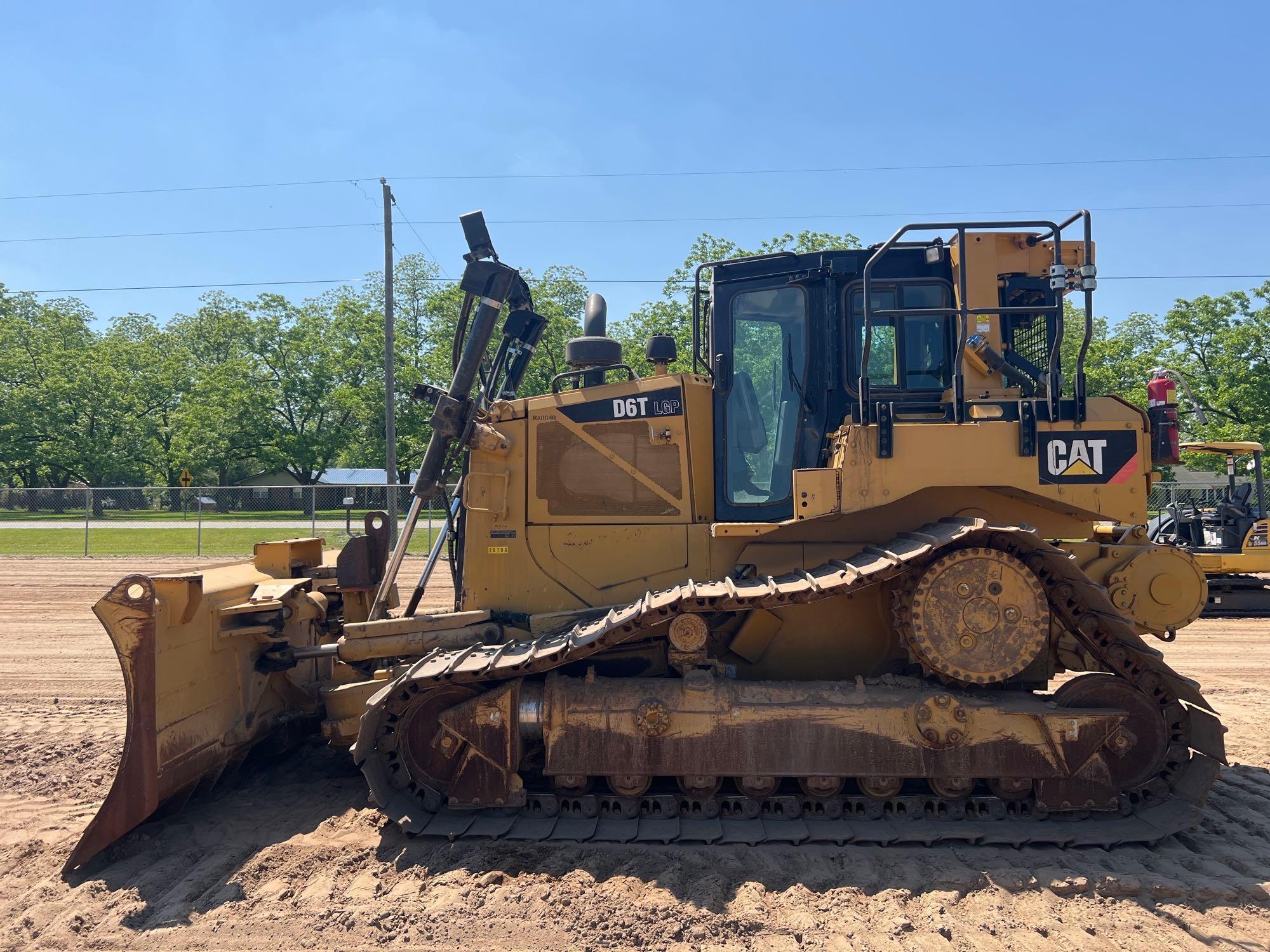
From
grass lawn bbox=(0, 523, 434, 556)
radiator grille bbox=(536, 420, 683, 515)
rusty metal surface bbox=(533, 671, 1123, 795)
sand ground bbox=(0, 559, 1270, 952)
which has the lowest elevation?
sand ground bbox=(0, 559, 1270, 952)

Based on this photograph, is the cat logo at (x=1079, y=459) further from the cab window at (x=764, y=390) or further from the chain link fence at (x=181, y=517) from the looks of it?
the chain link fence at (x=181, y=517)

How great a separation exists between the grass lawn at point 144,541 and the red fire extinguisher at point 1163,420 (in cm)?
1635

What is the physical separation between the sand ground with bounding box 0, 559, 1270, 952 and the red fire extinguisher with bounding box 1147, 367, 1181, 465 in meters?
2.10

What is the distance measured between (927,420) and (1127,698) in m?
1.85

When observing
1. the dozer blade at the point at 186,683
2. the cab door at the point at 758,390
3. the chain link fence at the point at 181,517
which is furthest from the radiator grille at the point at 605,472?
the chain link fence at the point at 181,517

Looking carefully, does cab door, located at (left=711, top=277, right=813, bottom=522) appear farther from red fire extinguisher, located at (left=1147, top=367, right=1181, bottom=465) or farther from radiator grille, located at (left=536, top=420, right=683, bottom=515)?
red fire extinguisher, located at (left=1147, top=367, right=1181, bottom=465)

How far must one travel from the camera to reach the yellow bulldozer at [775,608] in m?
4.30

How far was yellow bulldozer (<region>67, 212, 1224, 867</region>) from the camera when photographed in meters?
4.30

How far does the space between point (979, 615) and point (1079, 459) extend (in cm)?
107

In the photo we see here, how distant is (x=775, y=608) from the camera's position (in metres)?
4.61

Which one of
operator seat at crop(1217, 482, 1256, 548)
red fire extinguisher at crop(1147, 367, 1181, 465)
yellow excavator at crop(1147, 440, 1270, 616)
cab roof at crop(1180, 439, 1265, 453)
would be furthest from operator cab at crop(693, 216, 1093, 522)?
operator seat at crop(1217, 482, 1256, 548)

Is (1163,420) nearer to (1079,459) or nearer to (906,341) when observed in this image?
(1079,459)

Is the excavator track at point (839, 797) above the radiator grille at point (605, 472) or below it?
below

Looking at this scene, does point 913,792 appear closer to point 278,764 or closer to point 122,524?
point 278,764
